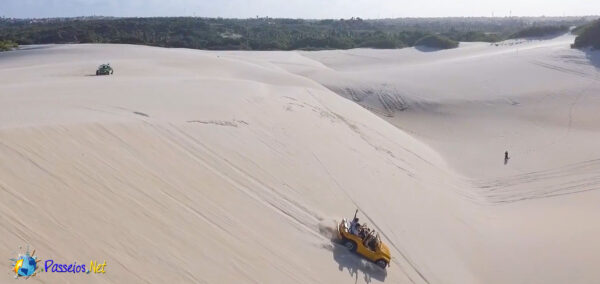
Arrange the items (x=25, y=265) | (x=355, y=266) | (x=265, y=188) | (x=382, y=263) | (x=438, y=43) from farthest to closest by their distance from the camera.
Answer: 1. (x=438, y=43)
2. (x=265, y=188)
3. (x=382, y=263)
4. (x=355, y=266)
5. (x=25, y=265)

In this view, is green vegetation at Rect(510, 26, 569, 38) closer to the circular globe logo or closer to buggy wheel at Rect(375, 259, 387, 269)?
buggy wheel at Rect(375, 259, 387, 269)

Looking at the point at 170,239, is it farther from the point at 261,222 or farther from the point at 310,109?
the point at 310,109

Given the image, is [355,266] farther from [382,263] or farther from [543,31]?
[543,31]

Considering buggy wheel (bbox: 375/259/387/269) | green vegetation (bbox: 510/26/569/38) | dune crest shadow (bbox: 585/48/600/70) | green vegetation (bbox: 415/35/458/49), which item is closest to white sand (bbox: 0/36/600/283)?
buggy wheel (bbox: 375/259/387/269)

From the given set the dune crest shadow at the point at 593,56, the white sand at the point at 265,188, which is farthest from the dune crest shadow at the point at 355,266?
the dune crest shadow at the point at 593,56

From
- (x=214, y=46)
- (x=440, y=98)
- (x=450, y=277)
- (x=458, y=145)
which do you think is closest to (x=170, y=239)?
(x=450, y=277)

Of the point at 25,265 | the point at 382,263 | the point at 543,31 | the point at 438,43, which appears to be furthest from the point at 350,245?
the point at 543,31
